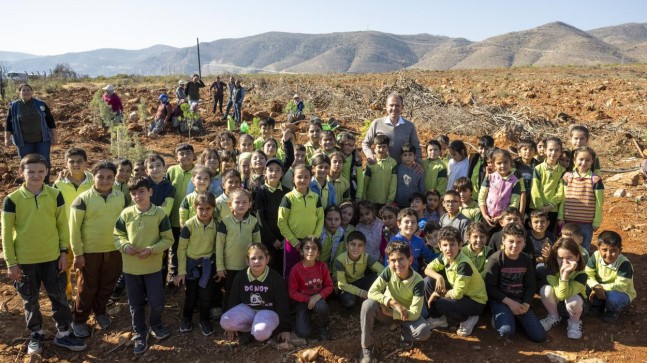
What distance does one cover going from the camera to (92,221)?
3902mm

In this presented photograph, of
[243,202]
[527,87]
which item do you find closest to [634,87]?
[527,87]

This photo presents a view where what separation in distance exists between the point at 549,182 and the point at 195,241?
3.65m

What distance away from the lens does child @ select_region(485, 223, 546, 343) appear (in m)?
3.80

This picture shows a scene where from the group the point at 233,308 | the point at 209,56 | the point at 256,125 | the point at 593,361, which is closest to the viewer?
the point at 593,361

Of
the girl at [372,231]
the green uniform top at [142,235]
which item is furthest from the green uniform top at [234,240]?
the girl at [372,231]

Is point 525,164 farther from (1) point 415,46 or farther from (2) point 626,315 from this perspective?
(1) point 415,46

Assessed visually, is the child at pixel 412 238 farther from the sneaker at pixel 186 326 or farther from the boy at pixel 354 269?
the sneaker at pixel 186 326

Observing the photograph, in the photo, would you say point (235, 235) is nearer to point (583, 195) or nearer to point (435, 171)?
point (435, 171)

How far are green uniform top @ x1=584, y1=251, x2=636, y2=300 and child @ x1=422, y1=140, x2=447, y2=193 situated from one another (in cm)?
176

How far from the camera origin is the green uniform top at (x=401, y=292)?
12.0 feet

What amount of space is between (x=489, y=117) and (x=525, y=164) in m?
7.21

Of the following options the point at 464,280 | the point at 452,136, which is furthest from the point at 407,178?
the point at 452,136

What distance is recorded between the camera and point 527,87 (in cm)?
1748

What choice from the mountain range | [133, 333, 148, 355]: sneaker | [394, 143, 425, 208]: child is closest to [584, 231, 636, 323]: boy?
[394, 143, 425, 208]: child
